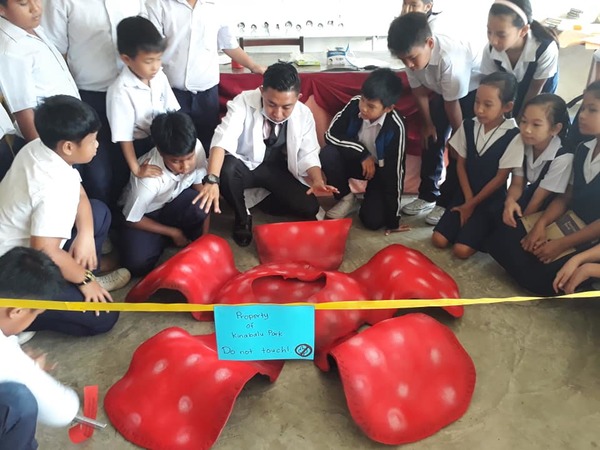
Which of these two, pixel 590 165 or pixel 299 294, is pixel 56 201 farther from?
pixel 590 165

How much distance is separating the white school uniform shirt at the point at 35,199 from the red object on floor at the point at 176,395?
52 centimetres

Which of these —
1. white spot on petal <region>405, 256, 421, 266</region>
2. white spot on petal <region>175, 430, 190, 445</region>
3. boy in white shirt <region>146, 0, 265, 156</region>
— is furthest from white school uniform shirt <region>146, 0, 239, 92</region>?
white spot on petal <region>175, 430, 190, 445</region>

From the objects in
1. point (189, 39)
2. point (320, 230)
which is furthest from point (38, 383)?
point (189, 39)

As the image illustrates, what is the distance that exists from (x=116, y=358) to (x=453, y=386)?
1146 millimetres

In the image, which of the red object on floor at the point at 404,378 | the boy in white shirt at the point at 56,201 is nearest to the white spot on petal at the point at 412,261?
A: the red object on floor at the point at 404,378

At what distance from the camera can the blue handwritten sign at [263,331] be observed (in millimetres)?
1300

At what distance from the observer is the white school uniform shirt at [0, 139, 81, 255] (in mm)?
1571

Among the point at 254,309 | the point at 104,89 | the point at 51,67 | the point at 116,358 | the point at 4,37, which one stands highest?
the point at 4,37

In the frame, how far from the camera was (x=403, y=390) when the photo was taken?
4.87 ft

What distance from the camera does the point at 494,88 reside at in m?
2.10

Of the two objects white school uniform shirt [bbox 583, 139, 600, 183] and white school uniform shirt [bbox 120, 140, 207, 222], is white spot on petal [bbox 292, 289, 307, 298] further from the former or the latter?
white school uniform shirt [bbox 583, 139, 600, 183]

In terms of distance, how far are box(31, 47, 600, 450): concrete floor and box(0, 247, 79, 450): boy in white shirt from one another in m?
0.27

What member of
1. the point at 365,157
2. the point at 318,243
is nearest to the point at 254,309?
the point at 318,243

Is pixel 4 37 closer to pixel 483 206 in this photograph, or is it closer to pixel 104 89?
pixel 104 89
